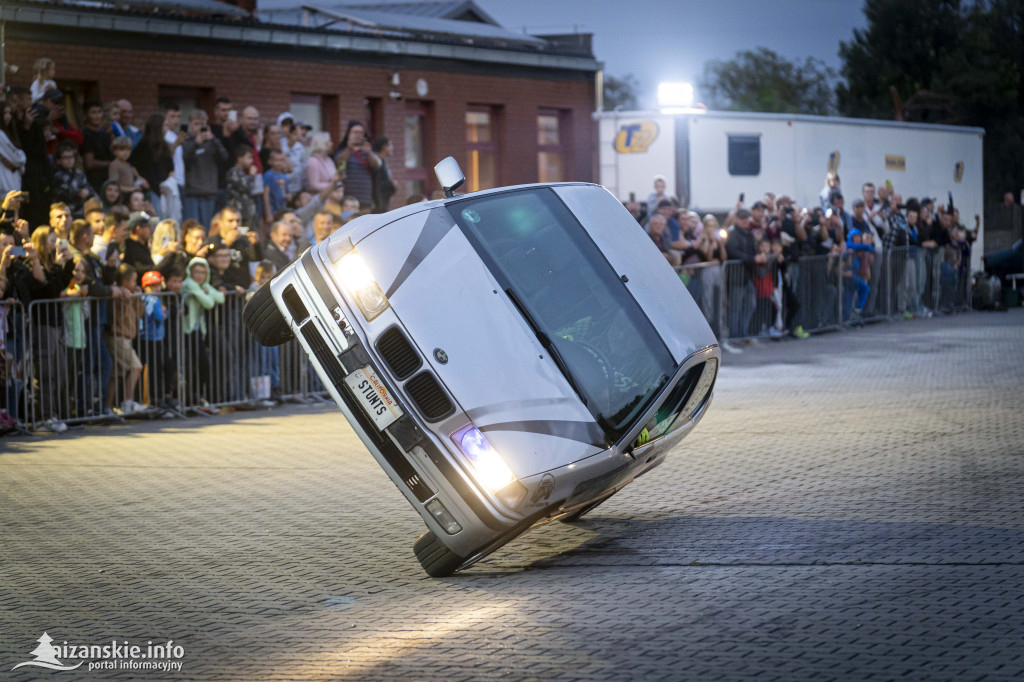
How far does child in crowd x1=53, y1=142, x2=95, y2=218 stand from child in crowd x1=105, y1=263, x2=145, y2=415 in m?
3.00

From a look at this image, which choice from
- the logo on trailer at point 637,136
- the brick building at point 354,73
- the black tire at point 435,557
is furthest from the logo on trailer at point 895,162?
the black tire at point 435,557

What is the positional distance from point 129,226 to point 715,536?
8.78 metres

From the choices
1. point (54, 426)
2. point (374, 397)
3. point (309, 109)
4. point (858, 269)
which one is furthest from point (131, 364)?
point (858, 269)

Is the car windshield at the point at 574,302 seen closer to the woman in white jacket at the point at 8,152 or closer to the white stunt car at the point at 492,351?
the white stunt car at the point at 492,351

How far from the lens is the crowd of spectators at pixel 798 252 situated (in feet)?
65.4

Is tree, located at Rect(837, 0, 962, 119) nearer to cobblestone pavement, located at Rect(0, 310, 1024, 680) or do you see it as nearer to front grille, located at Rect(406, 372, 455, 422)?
cobblestone pavement, located at Rect(0, 310, 1024, 680)

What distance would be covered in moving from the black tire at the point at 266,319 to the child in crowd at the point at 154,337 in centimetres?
615

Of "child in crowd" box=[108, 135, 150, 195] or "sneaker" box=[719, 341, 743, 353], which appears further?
"sneaker" box=[719, 341, 743, 353]

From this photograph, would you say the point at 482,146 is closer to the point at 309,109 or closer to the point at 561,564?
the point at 309,109

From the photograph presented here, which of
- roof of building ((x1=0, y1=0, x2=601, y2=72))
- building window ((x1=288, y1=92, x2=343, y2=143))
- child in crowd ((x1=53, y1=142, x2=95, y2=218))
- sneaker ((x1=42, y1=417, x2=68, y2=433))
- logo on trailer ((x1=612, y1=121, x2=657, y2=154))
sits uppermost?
roof of building ((x1=0, y1=0, x2=601, y2=72))

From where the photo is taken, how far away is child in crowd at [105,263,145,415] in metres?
13.7

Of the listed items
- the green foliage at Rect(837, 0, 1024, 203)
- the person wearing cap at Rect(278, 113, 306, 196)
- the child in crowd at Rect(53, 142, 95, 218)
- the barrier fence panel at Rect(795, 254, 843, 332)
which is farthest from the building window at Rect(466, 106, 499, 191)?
the green foliage at Rect(837, 0, 1024, 203)

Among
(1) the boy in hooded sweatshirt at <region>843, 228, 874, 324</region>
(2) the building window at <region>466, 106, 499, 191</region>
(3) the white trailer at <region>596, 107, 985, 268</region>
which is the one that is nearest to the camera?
(1) the boy in hooded sweatshirt at <region>843, 228, 874, 324</region>

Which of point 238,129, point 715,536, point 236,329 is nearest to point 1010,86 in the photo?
point 238,129
